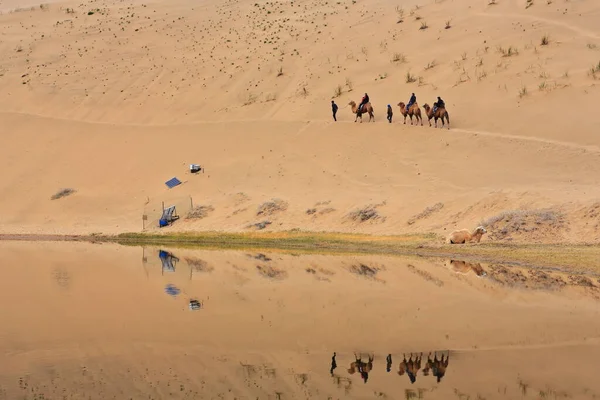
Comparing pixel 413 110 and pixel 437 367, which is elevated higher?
pixel 413 110

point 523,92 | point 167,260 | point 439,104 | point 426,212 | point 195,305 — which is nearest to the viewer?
point 195,305

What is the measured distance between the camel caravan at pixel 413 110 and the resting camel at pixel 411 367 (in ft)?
87.5

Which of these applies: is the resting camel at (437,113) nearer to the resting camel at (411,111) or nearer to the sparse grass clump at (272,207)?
the resting camel at (411,111)

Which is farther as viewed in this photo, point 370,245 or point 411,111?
point 411,111

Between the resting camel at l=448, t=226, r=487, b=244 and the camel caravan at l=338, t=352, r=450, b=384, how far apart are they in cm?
1413

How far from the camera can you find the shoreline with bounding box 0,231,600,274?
81.3 ft

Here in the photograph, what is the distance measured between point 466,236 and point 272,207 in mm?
10870

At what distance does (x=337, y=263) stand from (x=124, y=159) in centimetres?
2233

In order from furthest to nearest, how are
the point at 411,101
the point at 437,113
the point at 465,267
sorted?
the point at 411,101 < the point at 437,113 < the point at 465,267

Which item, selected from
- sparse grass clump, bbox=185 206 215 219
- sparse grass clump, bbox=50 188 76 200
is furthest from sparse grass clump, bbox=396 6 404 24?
sparse grass clump, bbox=50 188 76 200

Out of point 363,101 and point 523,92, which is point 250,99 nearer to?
point 363,101

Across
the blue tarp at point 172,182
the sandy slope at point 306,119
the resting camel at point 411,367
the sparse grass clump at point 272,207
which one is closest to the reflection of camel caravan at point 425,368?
the resting camel at point 411,367

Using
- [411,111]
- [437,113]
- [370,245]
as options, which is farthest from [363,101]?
[370,245]

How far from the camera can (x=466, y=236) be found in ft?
93.1
